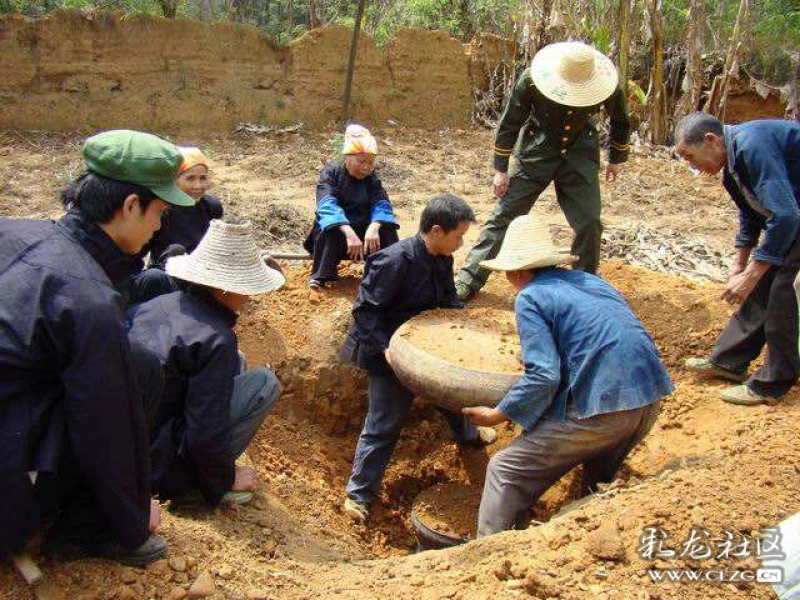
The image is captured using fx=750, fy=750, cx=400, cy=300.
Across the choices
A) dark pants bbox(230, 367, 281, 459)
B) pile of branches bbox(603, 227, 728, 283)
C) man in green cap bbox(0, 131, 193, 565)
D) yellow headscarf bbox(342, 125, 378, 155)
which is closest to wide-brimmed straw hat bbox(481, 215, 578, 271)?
dark pants bbox(230, 367, 281, 459)

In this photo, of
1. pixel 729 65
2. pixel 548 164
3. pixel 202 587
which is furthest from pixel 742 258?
pixel 729 65

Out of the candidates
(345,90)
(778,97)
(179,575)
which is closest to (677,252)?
(179,575)

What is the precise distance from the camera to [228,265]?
336cm

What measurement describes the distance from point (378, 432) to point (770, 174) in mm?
2682

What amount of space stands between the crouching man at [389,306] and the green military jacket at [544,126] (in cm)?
161

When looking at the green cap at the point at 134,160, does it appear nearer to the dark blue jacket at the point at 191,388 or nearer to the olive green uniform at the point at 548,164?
the dark blue jacket at the point at 191,388

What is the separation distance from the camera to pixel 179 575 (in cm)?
270

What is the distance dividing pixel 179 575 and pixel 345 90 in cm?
1183

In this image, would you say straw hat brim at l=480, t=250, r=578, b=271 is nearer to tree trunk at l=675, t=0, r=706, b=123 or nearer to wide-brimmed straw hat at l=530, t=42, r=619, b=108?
wide-brimmed straw hat at l=530, t=42, r=619, b=108

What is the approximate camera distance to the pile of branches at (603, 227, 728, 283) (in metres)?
7.16

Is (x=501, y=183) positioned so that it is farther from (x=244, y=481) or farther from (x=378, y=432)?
(x=244, y=481)

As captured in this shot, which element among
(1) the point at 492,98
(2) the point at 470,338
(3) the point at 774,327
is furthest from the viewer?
(1) the point at 492,98

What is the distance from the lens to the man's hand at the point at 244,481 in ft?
11.9

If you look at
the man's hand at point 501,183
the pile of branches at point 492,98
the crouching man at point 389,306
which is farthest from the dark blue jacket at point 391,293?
the pile of branches at point 492,98
